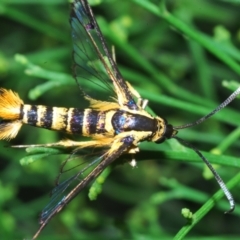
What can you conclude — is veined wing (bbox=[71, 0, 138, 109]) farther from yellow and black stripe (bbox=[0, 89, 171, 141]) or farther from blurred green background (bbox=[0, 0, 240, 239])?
blurred green background (bbox=[0, 0, 240, 239])

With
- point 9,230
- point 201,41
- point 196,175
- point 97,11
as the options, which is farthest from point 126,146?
point 97,11

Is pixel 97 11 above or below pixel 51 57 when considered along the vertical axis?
above

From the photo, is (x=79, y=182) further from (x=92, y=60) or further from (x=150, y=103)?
(x=150, y=103)

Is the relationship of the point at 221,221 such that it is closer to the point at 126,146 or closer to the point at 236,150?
the point at 236,150

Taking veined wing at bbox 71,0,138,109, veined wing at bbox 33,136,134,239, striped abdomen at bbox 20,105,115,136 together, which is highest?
veined wing at bbox 71,0,138,109

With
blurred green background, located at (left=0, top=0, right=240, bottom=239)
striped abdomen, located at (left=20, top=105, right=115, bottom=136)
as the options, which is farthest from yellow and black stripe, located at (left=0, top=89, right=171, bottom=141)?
blurred green background, located at (left=0, top=0, right=240, bottom=239)

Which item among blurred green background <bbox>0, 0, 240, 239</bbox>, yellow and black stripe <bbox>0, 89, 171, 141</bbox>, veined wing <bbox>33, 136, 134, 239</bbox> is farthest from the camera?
blurred green background <bbox>0, 0, 240, 239</bbox>

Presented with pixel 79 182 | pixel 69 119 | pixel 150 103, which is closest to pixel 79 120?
pixel 69 119
